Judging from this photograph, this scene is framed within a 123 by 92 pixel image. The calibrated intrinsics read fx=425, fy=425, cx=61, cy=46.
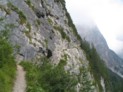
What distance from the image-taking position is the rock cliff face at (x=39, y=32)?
67688 millimetres

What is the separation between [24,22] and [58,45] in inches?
871

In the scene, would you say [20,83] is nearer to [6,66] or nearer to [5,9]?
[6,66]

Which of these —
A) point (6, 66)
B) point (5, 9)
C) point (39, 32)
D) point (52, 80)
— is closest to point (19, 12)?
point (5, 9)

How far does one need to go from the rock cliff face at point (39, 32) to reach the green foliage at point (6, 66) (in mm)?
15232

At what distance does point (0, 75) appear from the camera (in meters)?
30.2

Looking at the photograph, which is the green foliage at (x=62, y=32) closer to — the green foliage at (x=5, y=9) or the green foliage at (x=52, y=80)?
the green foliage at (x=5, y=9)

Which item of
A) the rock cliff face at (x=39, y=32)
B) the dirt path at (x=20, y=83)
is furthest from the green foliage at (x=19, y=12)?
the dirt path at (x=20, y=83)

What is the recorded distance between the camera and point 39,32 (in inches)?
3243

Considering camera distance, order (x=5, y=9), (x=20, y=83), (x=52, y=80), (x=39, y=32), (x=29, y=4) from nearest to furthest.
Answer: (x=20, y=83) < (x=52, y=80) < (x=5, y=9) < (x=39, y=32) < (x=29, y=4)

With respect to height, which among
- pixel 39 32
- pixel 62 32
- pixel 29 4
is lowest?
pixel 39 32

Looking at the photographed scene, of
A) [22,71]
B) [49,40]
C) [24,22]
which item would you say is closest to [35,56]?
[24,22]

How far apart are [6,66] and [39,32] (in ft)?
159

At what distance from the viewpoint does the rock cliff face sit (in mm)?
67688

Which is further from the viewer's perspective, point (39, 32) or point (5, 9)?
point (39, 32)
